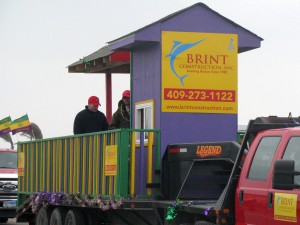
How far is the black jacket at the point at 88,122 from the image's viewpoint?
1658 centimetres

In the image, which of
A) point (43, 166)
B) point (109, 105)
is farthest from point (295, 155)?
point (109, 105)

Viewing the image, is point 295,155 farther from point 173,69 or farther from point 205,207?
point 173,69

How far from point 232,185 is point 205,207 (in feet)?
2.20

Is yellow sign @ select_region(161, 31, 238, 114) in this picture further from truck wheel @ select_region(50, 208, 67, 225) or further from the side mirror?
the side mirror

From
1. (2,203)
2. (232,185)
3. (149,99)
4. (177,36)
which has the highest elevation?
(177,36)

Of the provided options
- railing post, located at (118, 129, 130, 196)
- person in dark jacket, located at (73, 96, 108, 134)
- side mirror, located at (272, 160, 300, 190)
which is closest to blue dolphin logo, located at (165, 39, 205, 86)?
railing post, located at (118, 129, 130, 196)

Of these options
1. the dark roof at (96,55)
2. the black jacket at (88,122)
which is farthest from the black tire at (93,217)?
the dark roof at (96,55)

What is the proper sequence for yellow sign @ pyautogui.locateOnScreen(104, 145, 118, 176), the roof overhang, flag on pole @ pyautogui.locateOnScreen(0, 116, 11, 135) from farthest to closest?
1. flag on pole @ pyautogui.locateOnScreen(0, 116, 11, 135)
2. the roof overhang
3. yellow sign @ pyautogui.locateOnScreen(104, 145, 118, 176)

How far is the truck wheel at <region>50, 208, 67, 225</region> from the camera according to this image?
52.1 feet

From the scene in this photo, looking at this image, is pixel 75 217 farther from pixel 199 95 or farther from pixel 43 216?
pixel 199 95

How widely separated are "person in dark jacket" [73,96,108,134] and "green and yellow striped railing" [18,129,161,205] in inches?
18.3

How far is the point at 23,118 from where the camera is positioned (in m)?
34.5

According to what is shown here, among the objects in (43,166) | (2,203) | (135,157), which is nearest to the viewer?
(135,157)

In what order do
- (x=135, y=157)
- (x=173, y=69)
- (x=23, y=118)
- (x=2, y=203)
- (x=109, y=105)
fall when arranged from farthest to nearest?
(x=23, y=118)
(x=2, y=203)
(x=109, y=105)
(x=173, y=69)
(x=135, y=157)
